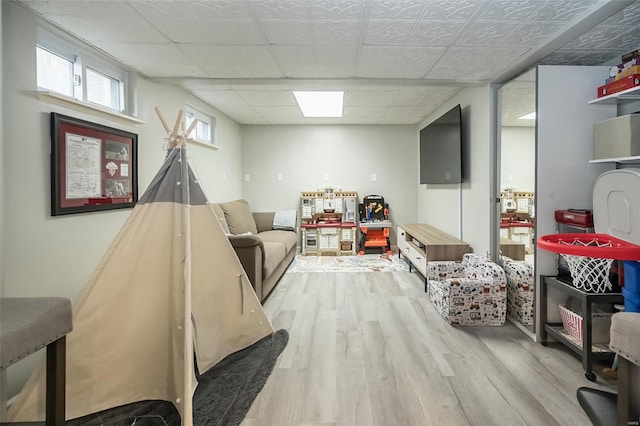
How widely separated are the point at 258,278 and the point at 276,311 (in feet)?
1.27

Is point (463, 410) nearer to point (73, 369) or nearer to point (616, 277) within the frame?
point (616, 277)

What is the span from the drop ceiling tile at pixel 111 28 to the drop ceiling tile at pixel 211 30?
100 mm

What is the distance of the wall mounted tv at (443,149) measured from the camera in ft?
12.7

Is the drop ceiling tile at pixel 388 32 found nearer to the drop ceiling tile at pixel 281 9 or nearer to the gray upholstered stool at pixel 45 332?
the drop ceiling tile at pixel 281 9

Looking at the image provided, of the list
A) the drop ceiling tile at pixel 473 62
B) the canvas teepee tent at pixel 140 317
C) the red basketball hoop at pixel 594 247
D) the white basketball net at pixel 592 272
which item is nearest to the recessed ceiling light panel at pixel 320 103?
the drop ceiling tile at pixel 473 62

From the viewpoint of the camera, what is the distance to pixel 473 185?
366cm

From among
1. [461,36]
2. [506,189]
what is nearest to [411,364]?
[506,189]

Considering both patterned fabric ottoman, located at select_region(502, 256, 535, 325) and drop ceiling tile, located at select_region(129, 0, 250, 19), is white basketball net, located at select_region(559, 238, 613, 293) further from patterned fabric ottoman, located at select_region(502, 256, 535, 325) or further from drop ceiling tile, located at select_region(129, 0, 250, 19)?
drop ceiling tile, located at select_region(129, 0, 250, 19)

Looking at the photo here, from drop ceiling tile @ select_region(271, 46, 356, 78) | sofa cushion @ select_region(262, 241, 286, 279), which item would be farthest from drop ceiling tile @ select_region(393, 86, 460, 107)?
sofa cushion @ select_region(262, 241, 286, 279)

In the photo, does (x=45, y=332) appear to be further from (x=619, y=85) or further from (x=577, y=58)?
(x=577, y=58)

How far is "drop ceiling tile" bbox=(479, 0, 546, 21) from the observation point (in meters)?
1.89

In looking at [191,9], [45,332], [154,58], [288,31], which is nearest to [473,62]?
[288,31]

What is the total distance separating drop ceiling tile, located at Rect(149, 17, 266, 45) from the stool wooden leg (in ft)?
6.41

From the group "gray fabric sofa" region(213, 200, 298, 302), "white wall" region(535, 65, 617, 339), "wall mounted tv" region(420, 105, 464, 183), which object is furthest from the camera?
"wall mounted tv" region(420, 105, 464, 183)
